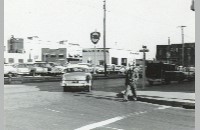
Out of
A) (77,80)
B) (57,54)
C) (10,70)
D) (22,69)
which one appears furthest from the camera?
(57,54)

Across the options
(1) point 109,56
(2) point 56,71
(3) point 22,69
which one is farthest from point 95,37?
(1) point 109,56

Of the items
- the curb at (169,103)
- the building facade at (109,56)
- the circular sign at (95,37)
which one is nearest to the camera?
the curb at (169,103)

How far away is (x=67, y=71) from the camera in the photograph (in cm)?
2056

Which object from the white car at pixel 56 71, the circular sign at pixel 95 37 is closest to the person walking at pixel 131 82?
the circular sign at pixel 95 37

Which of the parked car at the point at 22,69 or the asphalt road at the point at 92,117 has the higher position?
the parked car at the point at 22,69

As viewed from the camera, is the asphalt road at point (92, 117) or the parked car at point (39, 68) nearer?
the asphalt road at point (92, 117)

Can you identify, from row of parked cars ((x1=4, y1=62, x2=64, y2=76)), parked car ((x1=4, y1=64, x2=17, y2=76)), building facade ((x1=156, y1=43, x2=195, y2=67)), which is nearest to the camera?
building facade ((x1=156, y1=43, x2=195, y2=67))

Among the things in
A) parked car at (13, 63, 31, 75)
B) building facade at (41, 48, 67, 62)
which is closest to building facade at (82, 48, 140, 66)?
building facade at (41, 48, 67, 62)

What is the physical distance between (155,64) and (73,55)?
6863 centimetres

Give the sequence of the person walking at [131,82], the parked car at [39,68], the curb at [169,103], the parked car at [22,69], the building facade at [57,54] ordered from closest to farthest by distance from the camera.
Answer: the curb at [169,103] < the person walking at [131,82] < the parked car at [22,69] < the parked car at [39,68] < the building facade at [57,54]

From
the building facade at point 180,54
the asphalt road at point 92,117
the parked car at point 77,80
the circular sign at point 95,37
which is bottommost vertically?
the asphalt road at point 92,117

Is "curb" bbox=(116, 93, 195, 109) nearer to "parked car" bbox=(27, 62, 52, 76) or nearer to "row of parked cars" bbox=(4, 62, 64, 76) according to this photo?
"row of parked cars" bbox=(4, 62, 64, 76)

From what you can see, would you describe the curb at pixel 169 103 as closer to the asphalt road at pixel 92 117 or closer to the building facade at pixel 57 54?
Result: the asphalt road at pixel 92 117

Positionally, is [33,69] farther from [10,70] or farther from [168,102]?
[168,102]
